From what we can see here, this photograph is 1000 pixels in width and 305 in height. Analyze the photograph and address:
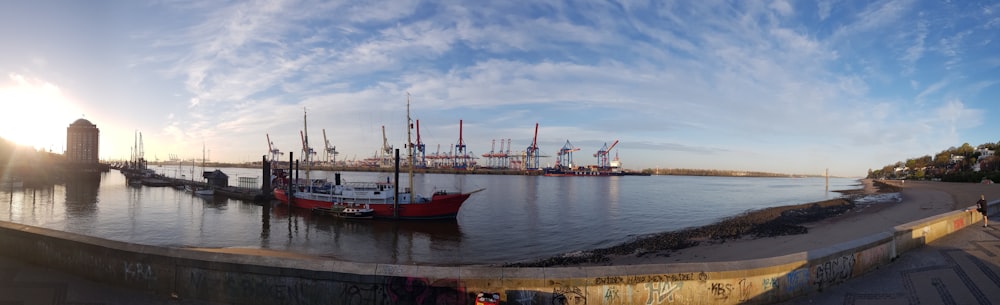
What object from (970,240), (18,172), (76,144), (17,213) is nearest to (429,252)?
(970,240)

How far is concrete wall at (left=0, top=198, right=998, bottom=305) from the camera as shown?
232 inches

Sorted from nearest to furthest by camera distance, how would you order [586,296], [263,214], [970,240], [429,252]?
[586,296] < [970,240] < [429,252] < [263,214]

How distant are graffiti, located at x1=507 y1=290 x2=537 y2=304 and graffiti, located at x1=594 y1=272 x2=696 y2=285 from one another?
87 cm

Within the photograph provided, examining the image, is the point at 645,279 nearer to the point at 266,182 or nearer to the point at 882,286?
the point at 882,286

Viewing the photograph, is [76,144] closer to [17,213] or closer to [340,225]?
[17,213]

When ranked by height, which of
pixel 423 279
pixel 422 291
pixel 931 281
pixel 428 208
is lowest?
pixel 428 208

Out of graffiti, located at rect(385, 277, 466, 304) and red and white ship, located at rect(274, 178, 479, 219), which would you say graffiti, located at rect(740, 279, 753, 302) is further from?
red and white ship, located at rect(274, 178, 479, 219)

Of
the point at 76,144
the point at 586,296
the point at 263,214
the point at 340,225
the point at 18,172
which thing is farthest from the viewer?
the point at 76,144

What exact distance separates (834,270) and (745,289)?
2.65m

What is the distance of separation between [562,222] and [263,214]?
25.2 m

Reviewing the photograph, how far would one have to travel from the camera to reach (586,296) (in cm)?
587

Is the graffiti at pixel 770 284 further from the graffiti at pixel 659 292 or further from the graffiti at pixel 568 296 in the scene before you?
the graffiti at pixel 568 296

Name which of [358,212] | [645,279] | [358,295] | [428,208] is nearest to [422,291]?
[358,295]

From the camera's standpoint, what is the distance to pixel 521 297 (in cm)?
589
